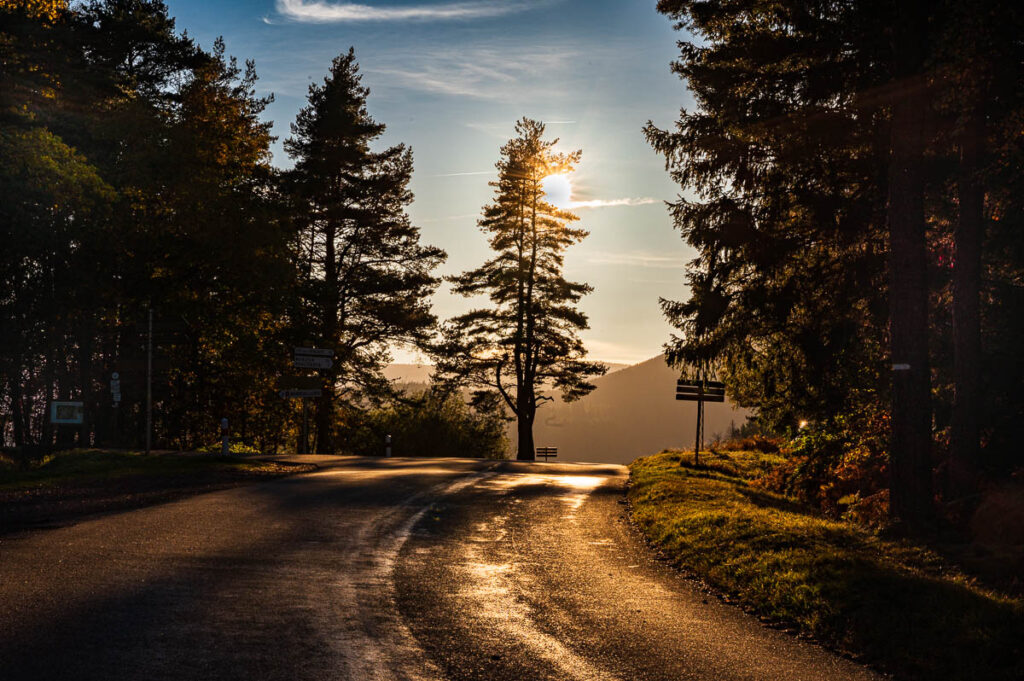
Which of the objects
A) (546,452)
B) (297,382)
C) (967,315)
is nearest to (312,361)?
(297,382)

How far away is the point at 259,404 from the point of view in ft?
127

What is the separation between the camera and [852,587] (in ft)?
25.6

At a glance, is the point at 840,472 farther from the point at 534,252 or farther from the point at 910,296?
the point at 534,252

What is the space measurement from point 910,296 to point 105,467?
18.6m

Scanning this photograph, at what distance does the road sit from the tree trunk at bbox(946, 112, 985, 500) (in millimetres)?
6809

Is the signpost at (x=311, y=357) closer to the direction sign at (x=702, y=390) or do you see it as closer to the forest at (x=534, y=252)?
the forest at (x=534, y=252)

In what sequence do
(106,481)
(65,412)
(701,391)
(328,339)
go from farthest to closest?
1. (328,339)
2. (701,391)
3. (65,412)
4. (106,481)

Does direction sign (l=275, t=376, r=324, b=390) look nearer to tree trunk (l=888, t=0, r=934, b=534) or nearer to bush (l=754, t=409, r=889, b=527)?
bush (l=754, t=409, r=889, b=527)

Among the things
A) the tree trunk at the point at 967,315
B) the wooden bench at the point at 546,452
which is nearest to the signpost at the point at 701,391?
the tree trunk at the point at 967,315

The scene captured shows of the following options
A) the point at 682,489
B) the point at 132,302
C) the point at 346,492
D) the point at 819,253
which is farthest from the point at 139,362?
the point at 819,253

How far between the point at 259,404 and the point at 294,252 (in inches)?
375

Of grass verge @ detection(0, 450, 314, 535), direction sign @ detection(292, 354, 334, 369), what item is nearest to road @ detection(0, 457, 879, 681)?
grass verge @ detection(0, 450, 314, 535)

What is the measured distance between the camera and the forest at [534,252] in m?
12.7

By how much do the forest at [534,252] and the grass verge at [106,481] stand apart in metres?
6.06
